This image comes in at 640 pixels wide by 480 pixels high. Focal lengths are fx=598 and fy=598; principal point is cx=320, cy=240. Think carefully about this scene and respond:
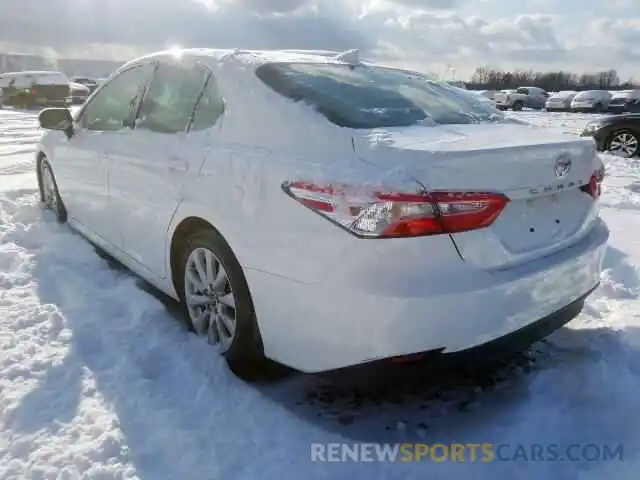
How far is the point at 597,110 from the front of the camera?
33656mm

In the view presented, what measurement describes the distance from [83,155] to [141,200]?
1.17m

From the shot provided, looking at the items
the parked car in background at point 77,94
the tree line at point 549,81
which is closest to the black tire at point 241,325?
the parked car in background at point 77,94

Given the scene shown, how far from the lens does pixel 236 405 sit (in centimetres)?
261

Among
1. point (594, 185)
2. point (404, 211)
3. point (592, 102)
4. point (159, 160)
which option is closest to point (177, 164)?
point (159, 160)

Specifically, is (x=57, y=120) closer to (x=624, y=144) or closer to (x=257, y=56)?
(x=257, y=56)

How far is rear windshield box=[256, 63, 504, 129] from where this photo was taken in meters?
2.68

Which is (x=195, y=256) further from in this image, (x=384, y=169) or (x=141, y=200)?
(x=384, y=169)

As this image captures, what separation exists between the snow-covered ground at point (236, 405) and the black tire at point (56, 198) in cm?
159

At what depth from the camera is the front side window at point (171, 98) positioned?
317 cm

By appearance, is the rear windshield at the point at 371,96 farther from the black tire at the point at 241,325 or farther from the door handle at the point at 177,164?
the black tire at the point at 241,325

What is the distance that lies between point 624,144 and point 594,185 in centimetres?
963

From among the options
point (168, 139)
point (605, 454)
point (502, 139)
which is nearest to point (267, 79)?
point (168, 139)

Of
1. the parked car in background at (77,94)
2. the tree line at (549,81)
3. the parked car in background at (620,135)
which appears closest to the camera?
the parked car in background at (620,135)

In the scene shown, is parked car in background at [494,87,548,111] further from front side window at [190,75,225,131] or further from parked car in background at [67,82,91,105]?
front side window at [190,75,225,131]
